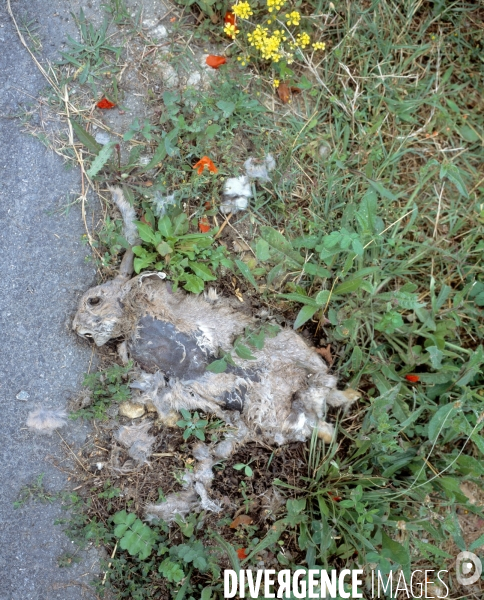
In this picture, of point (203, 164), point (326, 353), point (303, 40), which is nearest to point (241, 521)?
point (326, 353)

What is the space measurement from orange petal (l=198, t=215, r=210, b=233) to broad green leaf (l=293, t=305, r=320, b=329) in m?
0.78

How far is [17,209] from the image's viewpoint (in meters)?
3.23

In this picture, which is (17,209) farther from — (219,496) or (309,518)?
(309,518)

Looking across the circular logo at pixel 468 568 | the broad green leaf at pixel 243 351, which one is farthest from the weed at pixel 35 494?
the circular logo at pixel 468 568

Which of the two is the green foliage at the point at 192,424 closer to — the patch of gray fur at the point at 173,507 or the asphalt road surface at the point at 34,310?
the patch of gray fur at the point at 173,507

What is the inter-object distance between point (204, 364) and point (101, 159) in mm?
1374

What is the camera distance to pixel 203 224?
3.31 m

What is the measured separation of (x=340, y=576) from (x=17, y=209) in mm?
2901

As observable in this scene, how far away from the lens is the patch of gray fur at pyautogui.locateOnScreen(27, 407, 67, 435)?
3152 mm

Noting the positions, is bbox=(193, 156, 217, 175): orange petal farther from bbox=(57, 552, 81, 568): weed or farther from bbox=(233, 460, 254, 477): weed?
bbox=(57, 552, 81, 568): weed

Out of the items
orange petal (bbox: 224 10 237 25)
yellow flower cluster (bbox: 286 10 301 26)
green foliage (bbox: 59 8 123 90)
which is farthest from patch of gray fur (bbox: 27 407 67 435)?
yellow flower cluster (bbox: 286 10 301 26)

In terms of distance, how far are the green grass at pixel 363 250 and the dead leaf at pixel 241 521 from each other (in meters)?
0.05

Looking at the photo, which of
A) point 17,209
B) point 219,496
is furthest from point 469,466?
point 17,209

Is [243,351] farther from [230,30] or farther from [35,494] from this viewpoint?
[230,30]
